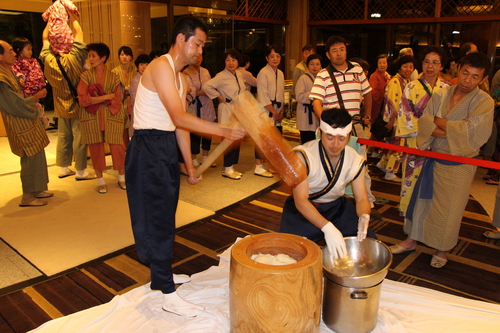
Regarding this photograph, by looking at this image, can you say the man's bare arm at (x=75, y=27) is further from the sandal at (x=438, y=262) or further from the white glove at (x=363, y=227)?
the sandal at (x=438, y=262)

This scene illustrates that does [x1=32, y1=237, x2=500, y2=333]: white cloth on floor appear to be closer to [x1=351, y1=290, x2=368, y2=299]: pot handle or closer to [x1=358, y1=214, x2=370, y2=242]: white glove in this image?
[x1=351, y1=290, x2=368, y2=299]: pot handle

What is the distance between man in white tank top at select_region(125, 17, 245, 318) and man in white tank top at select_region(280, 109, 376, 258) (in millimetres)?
723

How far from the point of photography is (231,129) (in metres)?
2.02

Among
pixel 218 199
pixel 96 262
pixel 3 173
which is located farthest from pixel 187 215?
pixel 3 173

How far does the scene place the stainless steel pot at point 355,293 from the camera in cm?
197

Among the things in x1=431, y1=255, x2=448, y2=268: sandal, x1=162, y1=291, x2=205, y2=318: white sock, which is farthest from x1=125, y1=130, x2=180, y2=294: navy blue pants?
x1=431, y1=255, x2=448, y2=268: sandal

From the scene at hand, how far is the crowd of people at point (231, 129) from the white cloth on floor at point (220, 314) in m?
0.11

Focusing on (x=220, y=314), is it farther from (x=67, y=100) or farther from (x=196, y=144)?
(x=67, y=100)

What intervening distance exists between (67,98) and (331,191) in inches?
144

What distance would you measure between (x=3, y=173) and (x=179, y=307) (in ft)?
13.5

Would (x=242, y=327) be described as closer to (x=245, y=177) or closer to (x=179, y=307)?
(x=179, y=307)

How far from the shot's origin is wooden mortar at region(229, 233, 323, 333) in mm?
1763

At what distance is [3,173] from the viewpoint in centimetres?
530

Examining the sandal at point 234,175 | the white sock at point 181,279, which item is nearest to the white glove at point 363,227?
the white sock at point 181,279
